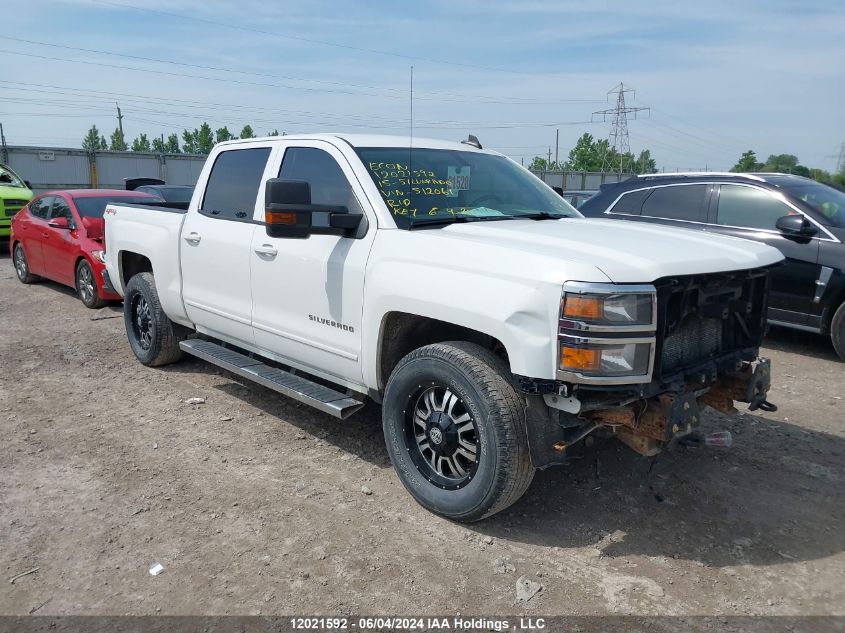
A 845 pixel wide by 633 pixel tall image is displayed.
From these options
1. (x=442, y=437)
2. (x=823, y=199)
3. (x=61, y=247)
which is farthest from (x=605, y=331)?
(x=61, y=247)

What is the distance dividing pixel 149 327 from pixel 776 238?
6236 mm

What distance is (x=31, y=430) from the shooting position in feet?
16.5

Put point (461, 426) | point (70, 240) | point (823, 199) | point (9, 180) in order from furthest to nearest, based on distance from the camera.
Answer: point (9, 180) < point (70, 240) < point (823, 199) < point (461, 426)

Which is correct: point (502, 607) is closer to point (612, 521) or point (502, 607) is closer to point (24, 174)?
point (612, 521)

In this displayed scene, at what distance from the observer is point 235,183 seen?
5.23m

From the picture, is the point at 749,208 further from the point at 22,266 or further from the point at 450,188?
the point at 22,266

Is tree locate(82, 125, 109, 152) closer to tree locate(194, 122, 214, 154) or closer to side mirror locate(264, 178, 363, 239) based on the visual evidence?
tree locate(194, 122, 214, 154)

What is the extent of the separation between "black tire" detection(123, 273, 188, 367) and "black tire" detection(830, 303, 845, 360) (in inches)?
243

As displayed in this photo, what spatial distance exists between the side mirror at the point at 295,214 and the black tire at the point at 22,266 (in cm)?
898

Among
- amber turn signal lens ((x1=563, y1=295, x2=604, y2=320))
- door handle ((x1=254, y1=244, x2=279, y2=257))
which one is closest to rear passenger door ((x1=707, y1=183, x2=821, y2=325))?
amber turn signal lens ((x1=563, y1=295, x2=604, y2=320))

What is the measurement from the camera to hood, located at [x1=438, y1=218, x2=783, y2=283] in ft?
10.5

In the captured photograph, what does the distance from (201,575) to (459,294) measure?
1805 mm

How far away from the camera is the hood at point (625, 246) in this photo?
319 centimetres

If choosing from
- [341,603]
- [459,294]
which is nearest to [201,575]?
[341,603]
